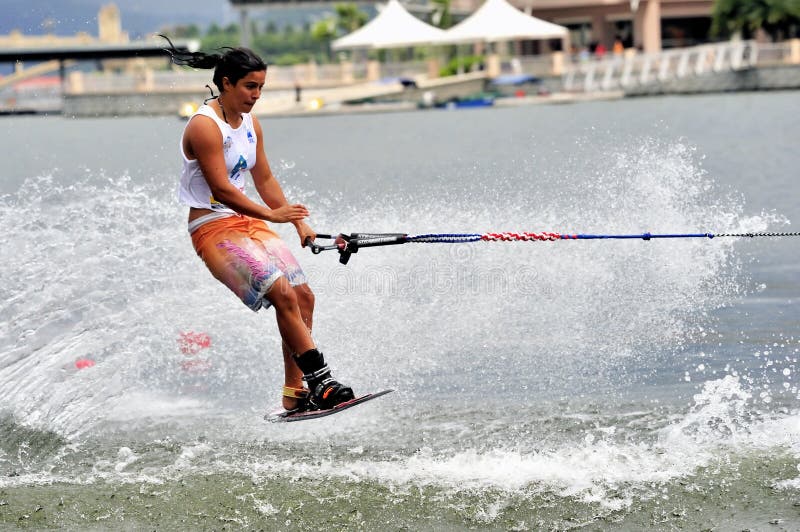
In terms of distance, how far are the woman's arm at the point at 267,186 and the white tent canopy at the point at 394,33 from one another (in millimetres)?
44733

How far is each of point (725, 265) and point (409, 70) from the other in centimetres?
4651

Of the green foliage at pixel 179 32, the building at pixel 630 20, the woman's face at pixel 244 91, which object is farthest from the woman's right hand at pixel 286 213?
the building at pixel 630 20

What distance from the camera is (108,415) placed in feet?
28.0

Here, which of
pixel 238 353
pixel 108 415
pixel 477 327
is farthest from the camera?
pixel 477 327

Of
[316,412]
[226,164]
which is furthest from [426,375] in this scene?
[226,164]

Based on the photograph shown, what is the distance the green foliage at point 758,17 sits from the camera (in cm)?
5631

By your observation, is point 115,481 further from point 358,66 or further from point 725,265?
point 358,66

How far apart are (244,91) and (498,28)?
4646 cm

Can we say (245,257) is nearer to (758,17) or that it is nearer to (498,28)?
(498,28)

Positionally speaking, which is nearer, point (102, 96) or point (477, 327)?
point (477, 327)

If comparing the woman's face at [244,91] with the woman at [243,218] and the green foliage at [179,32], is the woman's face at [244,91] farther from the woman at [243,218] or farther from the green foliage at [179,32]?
the green foliage at [179,32]

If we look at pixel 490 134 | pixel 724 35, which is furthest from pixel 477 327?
pixel 724 35

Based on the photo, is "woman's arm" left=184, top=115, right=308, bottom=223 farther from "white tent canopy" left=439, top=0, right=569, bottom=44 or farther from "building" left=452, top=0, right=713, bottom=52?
"building" left=452, top=0, right=713, bottom=52

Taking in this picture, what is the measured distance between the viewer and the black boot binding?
275 inches
